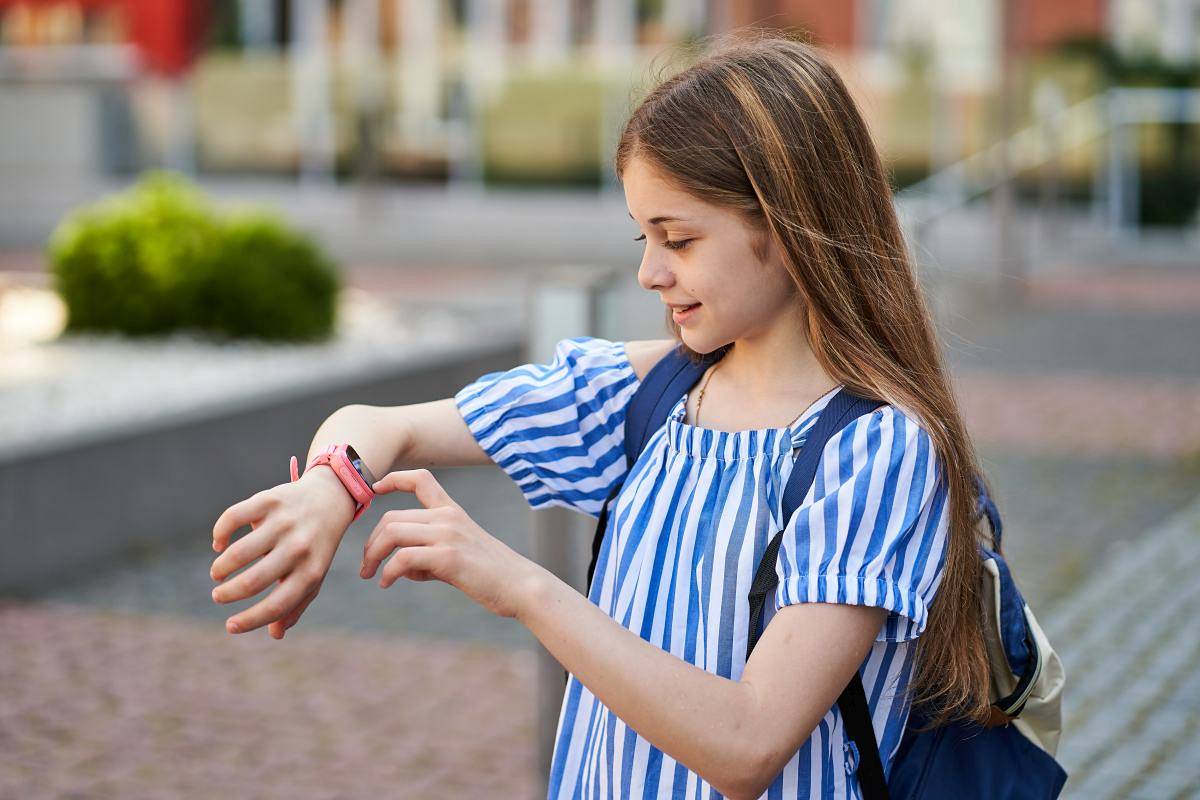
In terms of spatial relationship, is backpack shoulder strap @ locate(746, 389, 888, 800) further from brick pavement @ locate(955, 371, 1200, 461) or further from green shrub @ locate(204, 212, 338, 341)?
green shrub @ locate(204, 212, 338, 341)

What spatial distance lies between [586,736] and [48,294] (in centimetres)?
1039

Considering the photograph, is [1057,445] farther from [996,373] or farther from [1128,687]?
[1128,687]

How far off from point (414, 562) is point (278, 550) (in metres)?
0.14

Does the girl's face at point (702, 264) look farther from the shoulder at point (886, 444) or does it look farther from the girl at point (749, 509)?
the shoulder at point (886, 444)

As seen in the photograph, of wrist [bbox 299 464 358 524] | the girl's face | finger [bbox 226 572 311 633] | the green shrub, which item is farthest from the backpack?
the green shrub

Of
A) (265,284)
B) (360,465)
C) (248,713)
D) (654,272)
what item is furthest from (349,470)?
(265,284)

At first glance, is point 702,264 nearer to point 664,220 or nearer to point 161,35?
point 664,220

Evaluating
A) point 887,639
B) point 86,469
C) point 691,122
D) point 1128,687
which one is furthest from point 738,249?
point 86,469

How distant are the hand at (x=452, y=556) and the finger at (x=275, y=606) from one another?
0.07 metres

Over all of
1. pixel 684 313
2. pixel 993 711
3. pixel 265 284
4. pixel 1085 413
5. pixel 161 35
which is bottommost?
pixel 1085 413

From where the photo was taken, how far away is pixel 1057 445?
787cm

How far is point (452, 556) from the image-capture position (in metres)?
1.48

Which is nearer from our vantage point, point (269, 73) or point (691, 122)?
point (691, 122)

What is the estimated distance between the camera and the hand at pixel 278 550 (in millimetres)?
1469
